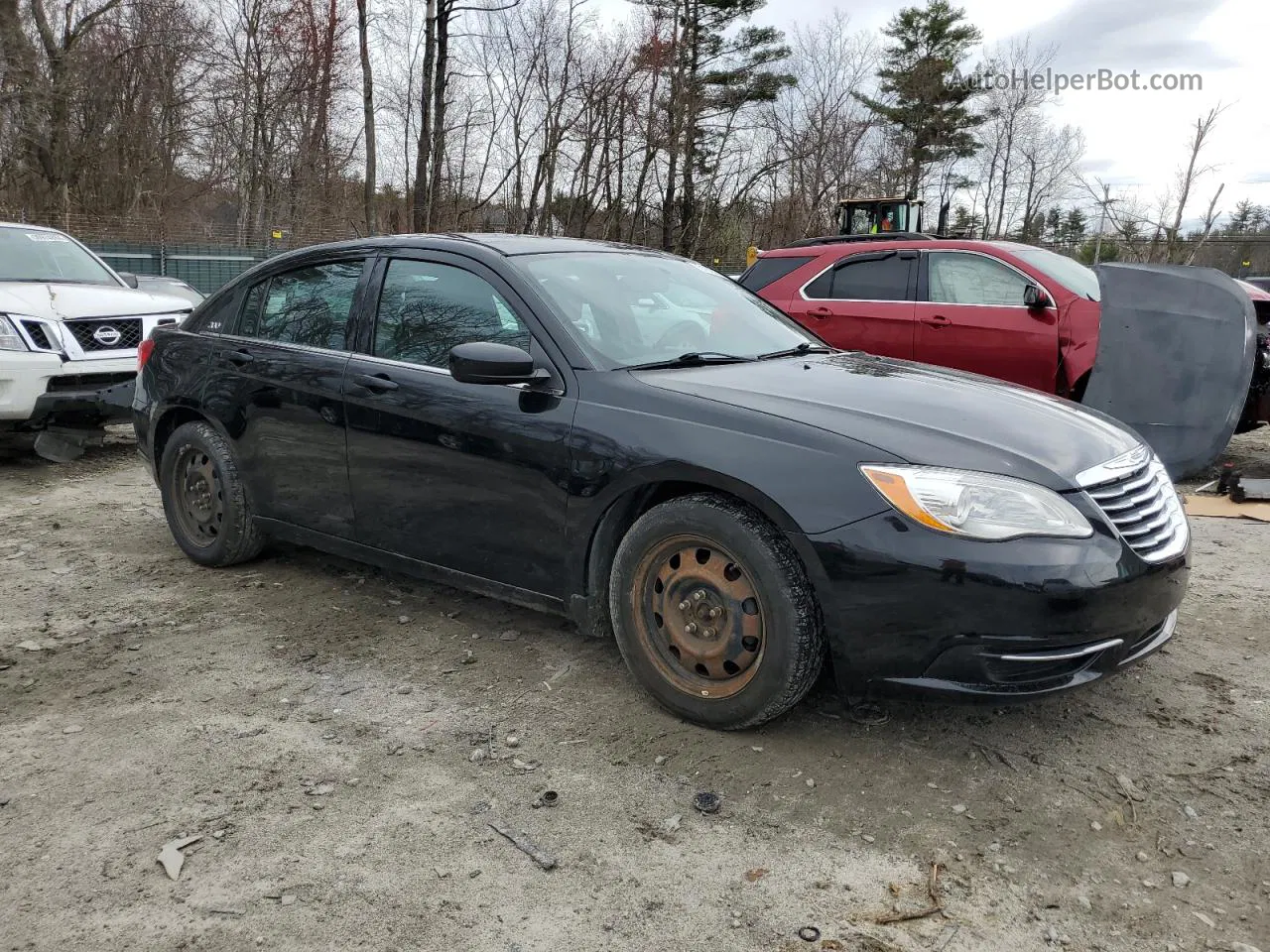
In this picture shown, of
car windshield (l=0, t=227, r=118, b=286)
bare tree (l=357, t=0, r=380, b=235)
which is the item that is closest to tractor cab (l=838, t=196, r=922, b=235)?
bare tree (l=357, t=0, r=380, b=235)

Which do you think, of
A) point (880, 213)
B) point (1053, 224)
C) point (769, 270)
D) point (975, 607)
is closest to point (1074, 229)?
point (1053, 224)

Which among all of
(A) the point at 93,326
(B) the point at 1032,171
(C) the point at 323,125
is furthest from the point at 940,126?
(A) the point at 93,326

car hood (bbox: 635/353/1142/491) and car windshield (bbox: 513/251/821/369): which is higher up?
car windshield (bbox: 513/251/821/369)

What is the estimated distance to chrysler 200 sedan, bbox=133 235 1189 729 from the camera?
2594 mm

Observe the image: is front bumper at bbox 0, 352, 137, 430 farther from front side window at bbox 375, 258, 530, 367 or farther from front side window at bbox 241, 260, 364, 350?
front side window at bbox 375, 258, 530, 367

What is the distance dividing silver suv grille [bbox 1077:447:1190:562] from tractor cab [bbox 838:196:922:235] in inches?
633

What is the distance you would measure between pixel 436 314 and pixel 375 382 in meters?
0.35

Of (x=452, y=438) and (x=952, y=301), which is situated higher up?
(x=952, y=301)

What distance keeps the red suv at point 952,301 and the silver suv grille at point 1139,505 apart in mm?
3877

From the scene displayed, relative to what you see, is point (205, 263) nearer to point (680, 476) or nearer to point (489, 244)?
point (489, 244)

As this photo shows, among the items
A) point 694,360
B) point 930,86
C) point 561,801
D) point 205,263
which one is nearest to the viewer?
point 561,801

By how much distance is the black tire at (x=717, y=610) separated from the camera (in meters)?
2.74

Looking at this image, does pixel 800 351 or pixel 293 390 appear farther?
pixel 293 390

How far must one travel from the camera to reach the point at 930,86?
38062 millimetres
